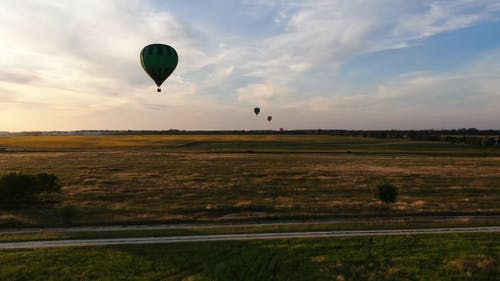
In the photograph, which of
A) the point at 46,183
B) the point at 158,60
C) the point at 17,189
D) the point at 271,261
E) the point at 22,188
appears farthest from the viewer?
the point at 158,60

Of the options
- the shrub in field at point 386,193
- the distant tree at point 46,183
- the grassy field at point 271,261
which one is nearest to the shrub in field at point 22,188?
the distant tree at point 46,183

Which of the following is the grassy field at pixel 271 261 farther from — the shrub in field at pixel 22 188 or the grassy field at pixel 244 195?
the shrub in field at pixel 22 188

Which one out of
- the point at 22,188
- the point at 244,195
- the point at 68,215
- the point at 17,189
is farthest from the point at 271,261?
the point at 22,188

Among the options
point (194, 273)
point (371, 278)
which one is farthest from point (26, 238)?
point (371, 278)

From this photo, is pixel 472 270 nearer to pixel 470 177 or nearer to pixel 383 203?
pixel 383 203

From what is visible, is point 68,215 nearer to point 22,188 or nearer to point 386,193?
point 22,188
